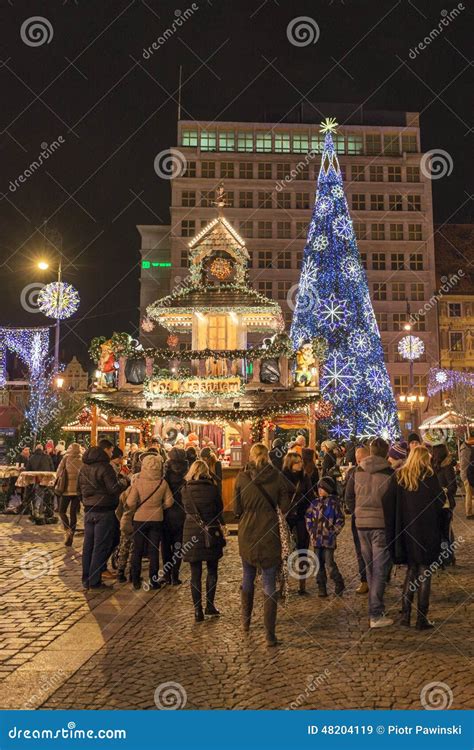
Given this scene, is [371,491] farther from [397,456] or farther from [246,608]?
[397,456]

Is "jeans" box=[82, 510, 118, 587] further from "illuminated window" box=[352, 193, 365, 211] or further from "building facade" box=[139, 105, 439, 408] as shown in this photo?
"illuminated window" box=[352, 193, 365, 211]

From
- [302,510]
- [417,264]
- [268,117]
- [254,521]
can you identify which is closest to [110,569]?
[302,510]

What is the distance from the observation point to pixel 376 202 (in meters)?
59.8

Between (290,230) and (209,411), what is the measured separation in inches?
1639

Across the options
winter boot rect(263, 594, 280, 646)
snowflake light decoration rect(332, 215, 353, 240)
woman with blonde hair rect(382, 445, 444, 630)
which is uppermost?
snowflake light decoration rect(332, 215, 353, 240)

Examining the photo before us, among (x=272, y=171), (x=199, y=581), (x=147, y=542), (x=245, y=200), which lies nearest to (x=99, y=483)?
(x=147, y=542)

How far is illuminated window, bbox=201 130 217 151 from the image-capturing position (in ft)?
196

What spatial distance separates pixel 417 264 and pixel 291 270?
11.3 m

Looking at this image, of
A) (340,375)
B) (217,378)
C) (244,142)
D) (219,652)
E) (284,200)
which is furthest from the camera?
(244,142)

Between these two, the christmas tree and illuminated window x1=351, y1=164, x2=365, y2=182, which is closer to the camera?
the christmas tree

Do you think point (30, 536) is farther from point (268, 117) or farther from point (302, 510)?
point (268, 117)

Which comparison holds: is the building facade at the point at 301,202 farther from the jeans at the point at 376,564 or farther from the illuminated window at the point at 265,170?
the jeans at the point at 376,564

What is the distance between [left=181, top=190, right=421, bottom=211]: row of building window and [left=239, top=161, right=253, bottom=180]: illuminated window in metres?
1.42

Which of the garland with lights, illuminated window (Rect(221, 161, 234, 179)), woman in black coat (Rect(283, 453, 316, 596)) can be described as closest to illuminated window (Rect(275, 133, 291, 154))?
illuminated window (Rect(221, 161, 234, 179))
